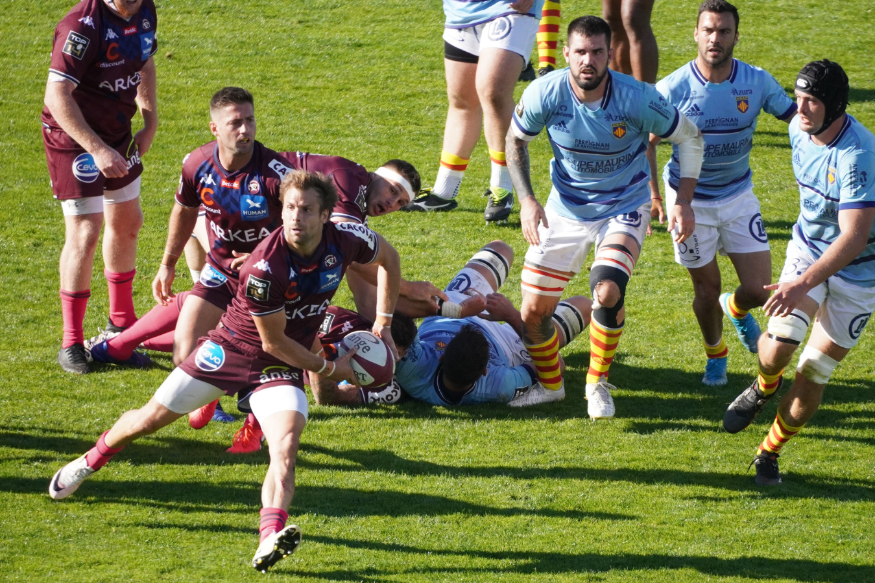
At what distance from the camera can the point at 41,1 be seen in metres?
14.4

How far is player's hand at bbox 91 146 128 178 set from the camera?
618 centimetres

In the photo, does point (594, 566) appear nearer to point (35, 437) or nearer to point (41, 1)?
point (35, 437)

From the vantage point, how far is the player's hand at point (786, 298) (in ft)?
16.4

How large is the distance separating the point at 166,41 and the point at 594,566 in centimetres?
1100

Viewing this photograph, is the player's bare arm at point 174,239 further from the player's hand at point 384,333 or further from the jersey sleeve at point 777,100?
the jersey sleeve at point 777,100

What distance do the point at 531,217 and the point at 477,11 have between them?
11.0ft

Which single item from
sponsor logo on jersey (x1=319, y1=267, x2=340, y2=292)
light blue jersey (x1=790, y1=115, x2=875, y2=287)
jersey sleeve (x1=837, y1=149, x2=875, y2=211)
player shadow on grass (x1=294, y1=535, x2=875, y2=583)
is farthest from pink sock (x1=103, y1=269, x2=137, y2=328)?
jersey sleeve (x1=837, y1=149, x2=875, y2=211)

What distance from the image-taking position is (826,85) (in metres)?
5.00

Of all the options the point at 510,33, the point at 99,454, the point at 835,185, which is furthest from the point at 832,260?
the point at 510,33

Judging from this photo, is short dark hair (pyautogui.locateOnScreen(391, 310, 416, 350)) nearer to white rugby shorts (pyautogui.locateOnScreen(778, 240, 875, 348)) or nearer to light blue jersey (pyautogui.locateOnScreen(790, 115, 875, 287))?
white rugby shorts (pyautogui.locateOnScreen(778, 240, 875, 348))

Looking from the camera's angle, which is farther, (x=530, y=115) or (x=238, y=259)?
(x=530, y=115)

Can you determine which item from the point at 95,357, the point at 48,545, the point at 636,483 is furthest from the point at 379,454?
the point at 95,357

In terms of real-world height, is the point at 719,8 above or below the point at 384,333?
above

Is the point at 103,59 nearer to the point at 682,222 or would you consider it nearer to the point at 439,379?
the point at 439,379
